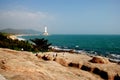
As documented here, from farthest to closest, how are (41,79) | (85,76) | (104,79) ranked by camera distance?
(104,79) → (85,76) → (41,79)

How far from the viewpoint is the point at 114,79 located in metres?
20.9

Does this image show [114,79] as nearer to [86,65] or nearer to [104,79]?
[104,79]

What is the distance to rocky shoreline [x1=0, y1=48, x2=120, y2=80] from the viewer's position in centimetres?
1495

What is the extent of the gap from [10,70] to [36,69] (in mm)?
1857

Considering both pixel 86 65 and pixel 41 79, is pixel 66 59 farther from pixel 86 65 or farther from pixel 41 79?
pixel 41 79

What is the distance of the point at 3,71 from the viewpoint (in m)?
14.6

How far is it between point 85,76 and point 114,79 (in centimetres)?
323

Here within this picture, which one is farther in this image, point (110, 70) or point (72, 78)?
point (110, 70)

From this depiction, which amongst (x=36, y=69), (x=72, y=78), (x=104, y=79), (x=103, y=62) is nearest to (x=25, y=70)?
(x=36, y=69)

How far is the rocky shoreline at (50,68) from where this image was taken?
15.0 metres

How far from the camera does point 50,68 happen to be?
1834 centimetres

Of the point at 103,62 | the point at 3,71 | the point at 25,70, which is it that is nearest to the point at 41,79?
the point at 25,70

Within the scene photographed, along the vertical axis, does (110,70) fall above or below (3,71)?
below

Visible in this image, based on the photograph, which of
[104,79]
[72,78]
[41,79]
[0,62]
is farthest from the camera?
[104,79]
